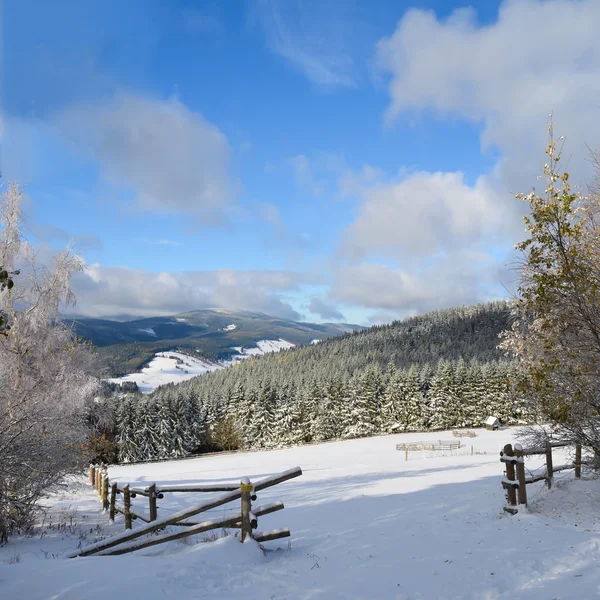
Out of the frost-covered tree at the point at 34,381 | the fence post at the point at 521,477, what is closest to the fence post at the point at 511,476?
the fence post at the point at 521,477

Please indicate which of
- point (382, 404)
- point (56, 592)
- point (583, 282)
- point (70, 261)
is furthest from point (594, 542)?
point (382, 404)

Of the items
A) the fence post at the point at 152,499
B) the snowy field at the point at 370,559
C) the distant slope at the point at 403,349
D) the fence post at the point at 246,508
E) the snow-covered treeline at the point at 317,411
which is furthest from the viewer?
the distant slope at the point at 403,349

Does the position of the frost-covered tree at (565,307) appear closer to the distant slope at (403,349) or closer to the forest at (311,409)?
the forest at (311,409)

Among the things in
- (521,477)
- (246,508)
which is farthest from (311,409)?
(246,508)

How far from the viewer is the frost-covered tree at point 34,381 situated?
959cm

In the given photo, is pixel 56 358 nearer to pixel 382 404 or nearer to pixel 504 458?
pixel 504 458

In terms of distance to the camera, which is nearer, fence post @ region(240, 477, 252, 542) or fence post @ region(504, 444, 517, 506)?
fence post @ region(240, 477, 252, 542)

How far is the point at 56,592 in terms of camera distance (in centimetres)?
565

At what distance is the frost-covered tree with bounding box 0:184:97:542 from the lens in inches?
377

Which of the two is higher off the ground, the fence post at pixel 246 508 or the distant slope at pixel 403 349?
the distant slope at pixel 403 349

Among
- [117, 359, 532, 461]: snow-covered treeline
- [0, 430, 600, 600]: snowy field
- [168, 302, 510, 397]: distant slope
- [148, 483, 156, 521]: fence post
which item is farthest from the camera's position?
[168, 302, 510, 397]: distant slope

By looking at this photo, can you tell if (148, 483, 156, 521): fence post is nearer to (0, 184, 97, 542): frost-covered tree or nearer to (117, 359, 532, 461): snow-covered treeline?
(0, 184, 97, 542): frost-covered tree

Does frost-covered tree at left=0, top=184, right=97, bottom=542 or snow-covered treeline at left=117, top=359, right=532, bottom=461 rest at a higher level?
frost-covered tree at left=0, top=184, right=97, bottom=542

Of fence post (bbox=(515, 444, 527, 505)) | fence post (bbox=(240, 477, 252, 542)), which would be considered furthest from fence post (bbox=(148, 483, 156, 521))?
fence post (bbox=(515, 444, 527, 505))
